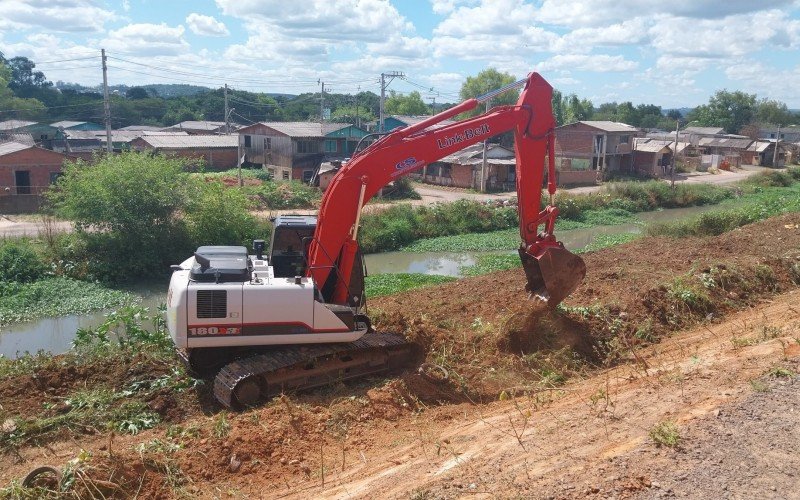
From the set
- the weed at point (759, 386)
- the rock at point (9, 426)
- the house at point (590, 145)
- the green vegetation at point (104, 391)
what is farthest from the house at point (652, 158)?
the rock at point (9, 426)

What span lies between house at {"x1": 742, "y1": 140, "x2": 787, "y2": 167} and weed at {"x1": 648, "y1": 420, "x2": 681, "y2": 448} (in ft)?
212

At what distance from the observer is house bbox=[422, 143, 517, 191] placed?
139 feet

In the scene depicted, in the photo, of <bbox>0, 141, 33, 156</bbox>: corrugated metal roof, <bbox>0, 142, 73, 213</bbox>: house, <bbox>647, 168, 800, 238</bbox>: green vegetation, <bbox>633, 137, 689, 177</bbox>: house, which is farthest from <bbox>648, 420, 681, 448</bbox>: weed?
<bbox>633, 137, 689, 177</bbox>: house

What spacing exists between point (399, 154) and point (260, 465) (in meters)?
4.79

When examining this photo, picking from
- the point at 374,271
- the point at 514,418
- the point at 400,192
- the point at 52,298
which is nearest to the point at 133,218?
the point at 52,298

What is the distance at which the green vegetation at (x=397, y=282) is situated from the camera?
18172mm

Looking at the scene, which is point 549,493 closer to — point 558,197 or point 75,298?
point 75,298

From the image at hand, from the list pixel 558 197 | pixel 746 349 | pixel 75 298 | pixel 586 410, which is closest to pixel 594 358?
pixel 746 349

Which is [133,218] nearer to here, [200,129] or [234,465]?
[234,465]

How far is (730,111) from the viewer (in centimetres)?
9056

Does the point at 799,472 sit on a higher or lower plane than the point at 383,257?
higher

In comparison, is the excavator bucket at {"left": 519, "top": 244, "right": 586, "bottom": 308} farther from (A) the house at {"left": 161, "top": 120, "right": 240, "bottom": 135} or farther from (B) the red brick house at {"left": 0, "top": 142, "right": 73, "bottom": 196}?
(A) the house at {"left": 161, "top": 120, "right": 240, "bottom": 135}

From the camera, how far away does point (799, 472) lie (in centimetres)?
550

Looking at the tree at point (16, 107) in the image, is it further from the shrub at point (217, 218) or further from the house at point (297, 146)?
the shrub at point (217, 218)
